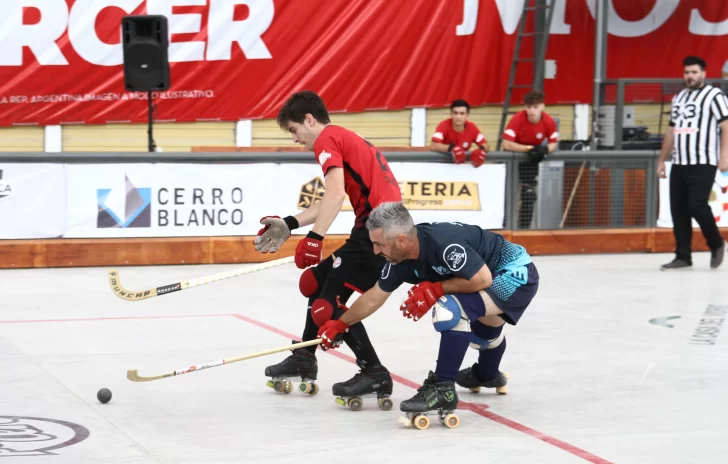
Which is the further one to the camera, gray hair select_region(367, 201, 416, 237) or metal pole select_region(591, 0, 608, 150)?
metal pole select_region(591, 0, 608, 150)

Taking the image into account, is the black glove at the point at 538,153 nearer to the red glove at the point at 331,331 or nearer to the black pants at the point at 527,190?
the black pants at the point at 527,190

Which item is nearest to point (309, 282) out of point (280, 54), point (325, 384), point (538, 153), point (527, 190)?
point (325, 384)

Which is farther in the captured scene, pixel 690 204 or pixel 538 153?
pixel 538 153

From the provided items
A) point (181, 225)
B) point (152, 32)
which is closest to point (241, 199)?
point (181, 225)

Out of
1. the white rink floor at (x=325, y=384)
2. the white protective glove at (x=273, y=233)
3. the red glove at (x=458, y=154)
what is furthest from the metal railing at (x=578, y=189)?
the white protective glove at (x=273, y=233)

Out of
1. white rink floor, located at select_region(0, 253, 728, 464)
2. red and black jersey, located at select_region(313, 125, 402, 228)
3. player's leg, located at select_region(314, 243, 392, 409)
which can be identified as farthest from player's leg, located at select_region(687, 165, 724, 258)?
player's leg, located at select_region(314, 243, 392, 409)

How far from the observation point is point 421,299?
18.9ft

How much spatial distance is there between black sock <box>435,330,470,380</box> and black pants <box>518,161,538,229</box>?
8120mm

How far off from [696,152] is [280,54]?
7073 millimetres

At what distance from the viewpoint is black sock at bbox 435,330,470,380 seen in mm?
5871

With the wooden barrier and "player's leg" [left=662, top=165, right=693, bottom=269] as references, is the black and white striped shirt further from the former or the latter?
the wooden barrier

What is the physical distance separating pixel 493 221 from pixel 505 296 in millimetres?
7730

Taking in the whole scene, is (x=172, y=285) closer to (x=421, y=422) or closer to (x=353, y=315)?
(x=353, y=315)

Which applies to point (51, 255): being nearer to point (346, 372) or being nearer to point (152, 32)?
point (152, 32)
